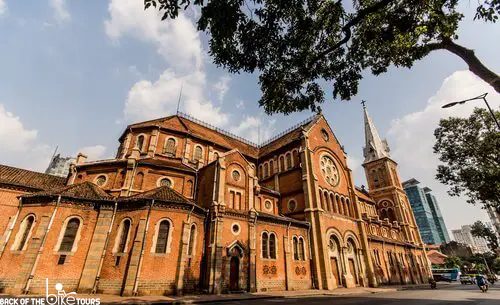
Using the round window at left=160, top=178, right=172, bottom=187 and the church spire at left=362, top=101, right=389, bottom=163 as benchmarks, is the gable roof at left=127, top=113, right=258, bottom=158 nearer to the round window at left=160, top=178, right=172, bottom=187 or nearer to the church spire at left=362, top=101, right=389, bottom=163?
the round window at left=160, top=178, right=172, bottom=187

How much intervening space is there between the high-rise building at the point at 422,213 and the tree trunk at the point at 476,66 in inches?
6389

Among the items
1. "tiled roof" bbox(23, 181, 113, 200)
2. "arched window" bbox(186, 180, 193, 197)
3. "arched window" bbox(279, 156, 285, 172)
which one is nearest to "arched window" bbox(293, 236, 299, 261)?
"arched window" bbox(279, 156, 285, 172)

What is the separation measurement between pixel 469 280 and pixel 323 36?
2095 inches

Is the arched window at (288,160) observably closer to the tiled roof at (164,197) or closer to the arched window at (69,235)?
the tiled roof at (164,197)

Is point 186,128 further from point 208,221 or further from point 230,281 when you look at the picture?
point 230,281

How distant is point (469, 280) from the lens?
134 ft

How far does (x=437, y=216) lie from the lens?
154375mm

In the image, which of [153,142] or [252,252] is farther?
[153,142]

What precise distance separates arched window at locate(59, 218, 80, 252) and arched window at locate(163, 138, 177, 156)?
12.0 meters

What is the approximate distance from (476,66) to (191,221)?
60.6 ft

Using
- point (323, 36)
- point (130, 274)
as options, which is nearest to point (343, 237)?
point (130, 274)

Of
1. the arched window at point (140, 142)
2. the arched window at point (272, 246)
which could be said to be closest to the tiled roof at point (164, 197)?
the arched window at point (272, 246)

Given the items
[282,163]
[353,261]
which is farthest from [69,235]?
[353,261]

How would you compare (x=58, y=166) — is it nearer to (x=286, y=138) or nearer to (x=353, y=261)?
(x=286, y=138)
